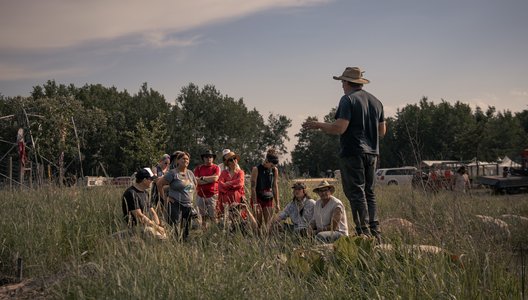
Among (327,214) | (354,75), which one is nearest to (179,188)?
(327,214)

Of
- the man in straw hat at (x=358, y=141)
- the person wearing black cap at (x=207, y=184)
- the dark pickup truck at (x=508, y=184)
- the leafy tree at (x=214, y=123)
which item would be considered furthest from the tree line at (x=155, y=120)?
the man in straw hat at (x=358, y=141)

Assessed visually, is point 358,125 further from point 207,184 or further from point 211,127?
point 211,127

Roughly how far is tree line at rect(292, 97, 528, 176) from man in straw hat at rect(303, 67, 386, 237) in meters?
23.5

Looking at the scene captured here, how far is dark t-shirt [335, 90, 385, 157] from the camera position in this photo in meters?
5.71

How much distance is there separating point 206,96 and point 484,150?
31557 mm

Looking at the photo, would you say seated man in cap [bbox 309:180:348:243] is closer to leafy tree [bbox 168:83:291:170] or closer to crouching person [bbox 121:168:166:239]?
crouching person [bbox 121:168:166:239]

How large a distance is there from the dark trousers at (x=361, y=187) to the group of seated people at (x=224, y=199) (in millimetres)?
725

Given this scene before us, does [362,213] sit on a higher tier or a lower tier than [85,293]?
higher

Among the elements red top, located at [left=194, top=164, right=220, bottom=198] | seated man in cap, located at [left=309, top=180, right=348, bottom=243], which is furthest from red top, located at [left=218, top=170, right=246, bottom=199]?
seated man in cap, located at [left=309, top=180, right=348, bottom=243]

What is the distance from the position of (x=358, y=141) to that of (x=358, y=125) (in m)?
0.17

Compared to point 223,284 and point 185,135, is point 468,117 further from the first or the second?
point 223,284

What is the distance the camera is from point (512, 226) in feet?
24.2

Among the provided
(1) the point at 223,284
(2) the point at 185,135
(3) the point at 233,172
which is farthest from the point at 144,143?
(1) the point at 223,284

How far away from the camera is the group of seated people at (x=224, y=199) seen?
21.7 feet
